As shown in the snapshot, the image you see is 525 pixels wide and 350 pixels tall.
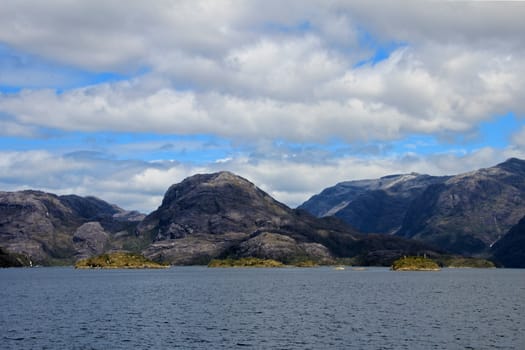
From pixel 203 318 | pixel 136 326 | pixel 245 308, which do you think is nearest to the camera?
pixel 136 326

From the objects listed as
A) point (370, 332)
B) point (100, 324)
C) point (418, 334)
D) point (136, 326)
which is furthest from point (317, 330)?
point (100, 324)

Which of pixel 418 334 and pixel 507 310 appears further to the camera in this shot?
pixel 507 310

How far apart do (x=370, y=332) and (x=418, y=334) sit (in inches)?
379

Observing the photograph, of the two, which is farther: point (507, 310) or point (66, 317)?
point (507, 310)

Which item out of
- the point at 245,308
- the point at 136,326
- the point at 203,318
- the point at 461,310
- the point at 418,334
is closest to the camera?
the point at 418,334

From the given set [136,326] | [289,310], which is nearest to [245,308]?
[289,310]

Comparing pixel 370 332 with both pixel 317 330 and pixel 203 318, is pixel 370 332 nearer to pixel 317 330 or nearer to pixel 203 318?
pixel 317 330

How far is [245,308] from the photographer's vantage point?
17862cm

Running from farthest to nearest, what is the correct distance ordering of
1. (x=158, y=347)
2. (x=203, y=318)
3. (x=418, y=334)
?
(x=203, y=318)
(x=418, y=334)
(x=158, y=347)

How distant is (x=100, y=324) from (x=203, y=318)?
25234mm

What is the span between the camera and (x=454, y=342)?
113000 millimetres

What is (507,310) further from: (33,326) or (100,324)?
(33,326)

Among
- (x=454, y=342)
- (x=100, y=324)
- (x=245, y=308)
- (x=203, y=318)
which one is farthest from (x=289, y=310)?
(x=454, y=342)

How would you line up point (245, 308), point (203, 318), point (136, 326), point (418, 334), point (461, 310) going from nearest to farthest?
point (418, 334), point (136, 326), point (203, 318), point (461, 310), point (245, 308)
